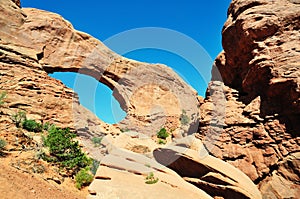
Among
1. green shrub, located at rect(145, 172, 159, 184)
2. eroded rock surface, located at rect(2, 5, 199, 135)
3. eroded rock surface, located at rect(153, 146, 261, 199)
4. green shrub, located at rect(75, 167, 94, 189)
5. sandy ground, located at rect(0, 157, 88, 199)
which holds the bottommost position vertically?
sandy ground, located at rect(0, 157, 88, 199)

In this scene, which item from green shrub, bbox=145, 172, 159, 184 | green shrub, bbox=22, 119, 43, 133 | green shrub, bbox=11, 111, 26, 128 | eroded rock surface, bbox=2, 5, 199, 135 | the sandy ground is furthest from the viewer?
eroded rock surface, bbox=2, 5, 199, 135

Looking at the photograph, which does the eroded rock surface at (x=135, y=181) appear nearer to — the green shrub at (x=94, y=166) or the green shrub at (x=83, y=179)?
the green shrub at (x=83, y=179)

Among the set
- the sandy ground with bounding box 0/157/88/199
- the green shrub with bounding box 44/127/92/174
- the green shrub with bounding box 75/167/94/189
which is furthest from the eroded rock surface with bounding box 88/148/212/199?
the green shrub with bounding box 44/127/92/174

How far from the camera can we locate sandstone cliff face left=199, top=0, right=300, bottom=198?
9.33 metres

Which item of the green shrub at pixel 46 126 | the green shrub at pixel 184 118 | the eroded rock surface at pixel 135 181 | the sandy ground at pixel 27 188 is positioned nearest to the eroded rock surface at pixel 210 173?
the eroded rock surface at pixel 135 181

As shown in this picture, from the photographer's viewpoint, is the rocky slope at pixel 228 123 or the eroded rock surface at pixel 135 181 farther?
the rocky slope at pixel 228 123

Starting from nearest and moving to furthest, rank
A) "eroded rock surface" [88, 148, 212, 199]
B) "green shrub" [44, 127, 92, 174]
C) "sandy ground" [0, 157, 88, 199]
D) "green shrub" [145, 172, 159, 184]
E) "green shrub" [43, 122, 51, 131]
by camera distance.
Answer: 1. "sandy ground" [0, 157, 88, 199]
2. "eroded rock surface" [88, 148, 212, 199]
3. "green shrub" [145, 172, 159, 184]
4. "green shrub" [44, 127, 92, 174]
5. "green shrub" [43, 122, 51, 131]

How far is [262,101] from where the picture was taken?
10.8 m

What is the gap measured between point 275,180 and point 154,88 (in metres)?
22.6

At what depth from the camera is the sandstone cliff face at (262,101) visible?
9328mm

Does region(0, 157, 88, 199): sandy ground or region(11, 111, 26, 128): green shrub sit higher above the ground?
region(11, 111, 26, 128): green shrub

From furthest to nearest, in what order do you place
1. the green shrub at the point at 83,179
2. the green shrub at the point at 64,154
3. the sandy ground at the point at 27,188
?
the green shrub at the point at 64,154 < the green shrub at the point at 83,179 < the sandy ground at the point at 27,188

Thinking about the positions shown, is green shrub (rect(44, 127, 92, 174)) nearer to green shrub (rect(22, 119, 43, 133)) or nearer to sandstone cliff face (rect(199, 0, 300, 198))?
green shrub (rect(22, 119, 43, 133))

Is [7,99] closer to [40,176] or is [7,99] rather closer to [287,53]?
[40,176]
